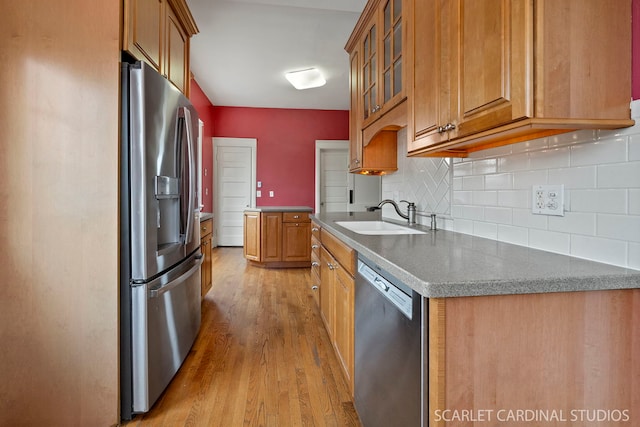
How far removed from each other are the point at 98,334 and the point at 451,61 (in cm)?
184

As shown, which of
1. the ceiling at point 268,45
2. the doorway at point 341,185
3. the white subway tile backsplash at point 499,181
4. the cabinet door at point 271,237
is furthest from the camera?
the doorway at point 341,185

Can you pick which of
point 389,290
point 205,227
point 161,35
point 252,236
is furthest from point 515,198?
point 252,236

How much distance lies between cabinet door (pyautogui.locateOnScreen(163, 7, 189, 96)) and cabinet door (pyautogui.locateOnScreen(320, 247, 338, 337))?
154cm

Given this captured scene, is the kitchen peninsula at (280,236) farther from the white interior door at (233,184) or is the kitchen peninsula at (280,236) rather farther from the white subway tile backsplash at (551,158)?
the white subway tile backsplash at (551,158)

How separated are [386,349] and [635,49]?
1140 millimetres

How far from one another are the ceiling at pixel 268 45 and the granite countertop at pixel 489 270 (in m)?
2.51

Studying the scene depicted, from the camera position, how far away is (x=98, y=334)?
1.57 metres

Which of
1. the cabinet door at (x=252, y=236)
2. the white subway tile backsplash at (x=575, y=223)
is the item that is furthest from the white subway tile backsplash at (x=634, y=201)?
the cabinet door at (x=252, y=236)

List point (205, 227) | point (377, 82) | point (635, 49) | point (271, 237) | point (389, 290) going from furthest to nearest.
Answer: point (271, 237) → point (205, 227) → point (377, 82) → point (389, 290) → point (635, 49)

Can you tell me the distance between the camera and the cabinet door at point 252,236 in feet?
16.3

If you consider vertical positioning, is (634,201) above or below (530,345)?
above

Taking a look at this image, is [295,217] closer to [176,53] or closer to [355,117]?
[355,117]

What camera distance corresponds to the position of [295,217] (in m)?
5.01

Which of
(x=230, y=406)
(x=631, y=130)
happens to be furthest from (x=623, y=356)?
(x=230, y=406)
